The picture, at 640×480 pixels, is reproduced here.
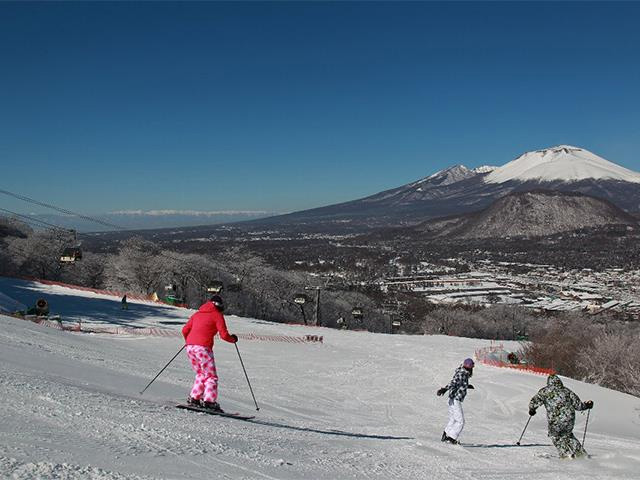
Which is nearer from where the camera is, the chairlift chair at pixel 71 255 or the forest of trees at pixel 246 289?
the chairlift chair at pixel 71 255

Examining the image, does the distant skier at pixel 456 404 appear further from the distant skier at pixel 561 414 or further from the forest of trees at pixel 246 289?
the forest of trees at pixel 246 289

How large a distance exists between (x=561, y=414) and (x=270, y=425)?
452 cm

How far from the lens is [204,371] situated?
7.70 meters

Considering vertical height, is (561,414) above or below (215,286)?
above

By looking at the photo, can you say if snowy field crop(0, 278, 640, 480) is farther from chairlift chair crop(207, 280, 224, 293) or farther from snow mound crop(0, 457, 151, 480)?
chairlift chair crop(207, 280, 224, 293)

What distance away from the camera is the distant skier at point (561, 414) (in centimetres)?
882

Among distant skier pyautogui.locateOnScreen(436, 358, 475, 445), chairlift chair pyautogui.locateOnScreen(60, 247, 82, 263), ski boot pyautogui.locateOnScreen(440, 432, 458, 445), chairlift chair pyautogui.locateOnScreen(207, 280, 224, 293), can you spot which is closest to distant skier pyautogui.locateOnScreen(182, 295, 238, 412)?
distant skier pyautogui.locateOnScreen(436, 358, 475, 445)

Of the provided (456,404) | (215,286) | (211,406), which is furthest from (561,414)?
(215,286)

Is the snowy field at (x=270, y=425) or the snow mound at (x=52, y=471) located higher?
the snow mound at (x=52, y=471)

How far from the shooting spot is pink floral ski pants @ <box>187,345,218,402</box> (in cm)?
762

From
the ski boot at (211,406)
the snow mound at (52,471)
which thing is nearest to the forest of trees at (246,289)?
the ski boot at (211,406)

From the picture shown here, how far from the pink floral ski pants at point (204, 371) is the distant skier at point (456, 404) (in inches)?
140

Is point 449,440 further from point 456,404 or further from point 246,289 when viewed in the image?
point 246,289

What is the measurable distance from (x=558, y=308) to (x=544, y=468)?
115m
